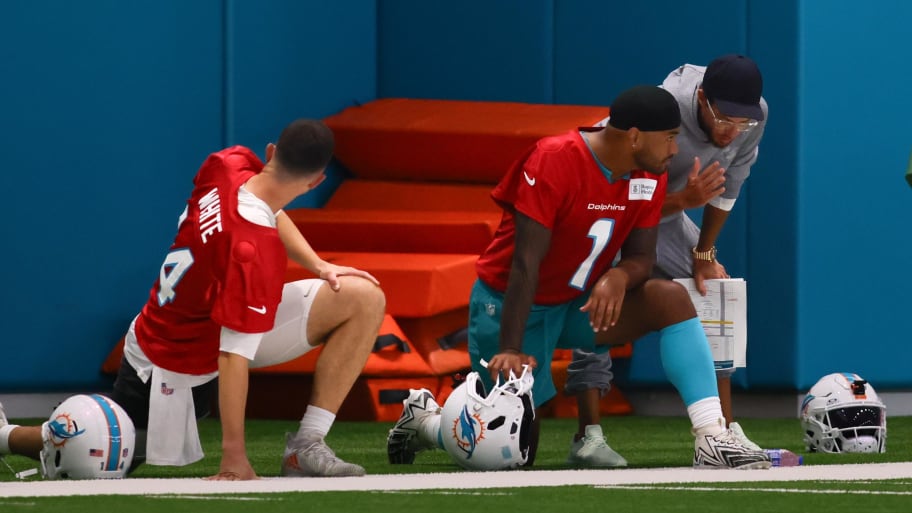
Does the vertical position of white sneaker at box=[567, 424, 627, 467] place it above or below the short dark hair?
below

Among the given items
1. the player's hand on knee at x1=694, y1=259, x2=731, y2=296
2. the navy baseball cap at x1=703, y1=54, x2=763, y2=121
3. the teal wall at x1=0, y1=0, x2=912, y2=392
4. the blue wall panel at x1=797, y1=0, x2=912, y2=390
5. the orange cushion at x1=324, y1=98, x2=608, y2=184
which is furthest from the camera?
the orange cushion at x1=324, y1=98, x2=608, y2=184

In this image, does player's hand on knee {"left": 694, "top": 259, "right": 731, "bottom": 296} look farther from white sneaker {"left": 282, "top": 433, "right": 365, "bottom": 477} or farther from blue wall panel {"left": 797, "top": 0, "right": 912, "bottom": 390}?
blue wall panel {"left": 797, "top": 0, "right": 912, "bottom": 390}

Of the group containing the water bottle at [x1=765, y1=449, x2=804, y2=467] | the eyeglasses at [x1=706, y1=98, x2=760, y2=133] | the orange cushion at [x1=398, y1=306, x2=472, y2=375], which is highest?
the eyeglasses at [x1=706, y1=98, x2=760, y2=133]

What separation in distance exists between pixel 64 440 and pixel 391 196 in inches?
186

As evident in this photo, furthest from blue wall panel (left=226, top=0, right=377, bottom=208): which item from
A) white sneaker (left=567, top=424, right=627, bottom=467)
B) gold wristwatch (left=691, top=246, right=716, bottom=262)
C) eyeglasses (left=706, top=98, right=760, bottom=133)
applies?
eyeglasses (left=706, top=98, right=760, bottom=133)

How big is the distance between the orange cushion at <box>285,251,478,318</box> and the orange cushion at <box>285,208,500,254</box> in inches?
7.9

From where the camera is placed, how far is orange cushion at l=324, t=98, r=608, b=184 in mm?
8727

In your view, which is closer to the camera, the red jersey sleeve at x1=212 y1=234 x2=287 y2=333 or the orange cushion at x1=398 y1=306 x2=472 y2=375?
the red jersey sleeve at x1=212 y1=234 x2=287 y2=333

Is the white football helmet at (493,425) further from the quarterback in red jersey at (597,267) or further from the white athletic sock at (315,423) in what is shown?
the white athletic sock at (315,423)

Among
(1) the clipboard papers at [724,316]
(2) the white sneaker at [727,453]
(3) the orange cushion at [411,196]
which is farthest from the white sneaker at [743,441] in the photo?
(3) the orange cushion at [411,196]

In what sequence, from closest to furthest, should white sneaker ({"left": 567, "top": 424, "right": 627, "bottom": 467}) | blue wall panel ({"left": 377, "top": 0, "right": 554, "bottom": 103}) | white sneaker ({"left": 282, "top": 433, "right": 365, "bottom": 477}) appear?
white sneaker ({"left": 282, "top": 433, "right": 365, "bottom": 477})
white sneaker ({"left": 567, "top": 424, "right": 627, "bottom": 467})
blue wall panel ({"left": 377, "top": 0, "right": 554, "bottom": 103})

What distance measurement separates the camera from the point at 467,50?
9.73 metres

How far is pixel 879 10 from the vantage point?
866cm

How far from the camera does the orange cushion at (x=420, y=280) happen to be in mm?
7957
